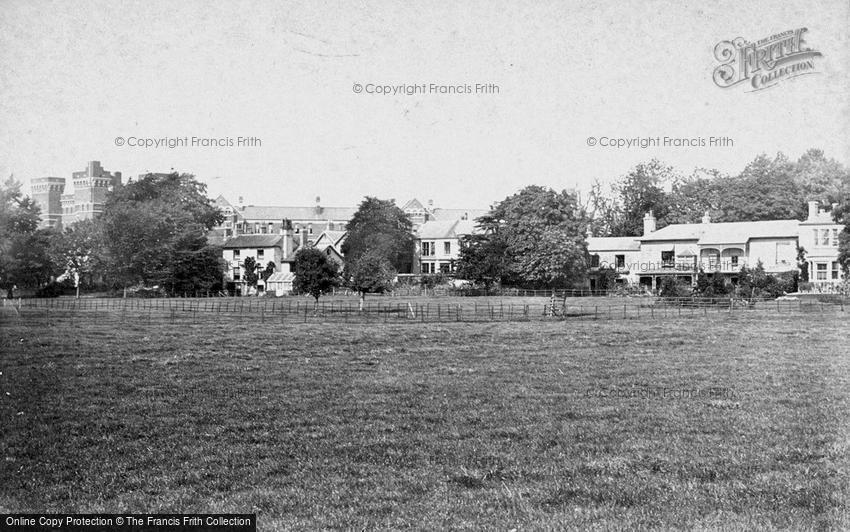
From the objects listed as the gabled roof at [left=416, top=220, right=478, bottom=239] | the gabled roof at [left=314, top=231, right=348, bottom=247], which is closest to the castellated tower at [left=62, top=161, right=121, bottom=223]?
the gabled roof at [left=314, top=231, right=348, bottom=247]

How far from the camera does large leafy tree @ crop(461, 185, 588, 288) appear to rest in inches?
2425

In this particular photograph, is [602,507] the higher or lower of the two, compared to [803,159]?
lower

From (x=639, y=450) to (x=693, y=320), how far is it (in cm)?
2600

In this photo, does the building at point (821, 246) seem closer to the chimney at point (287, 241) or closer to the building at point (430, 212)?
the building at point (430, 212)

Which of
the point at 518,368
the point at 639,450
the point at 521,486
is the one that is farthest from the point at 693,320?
the point at 521,486

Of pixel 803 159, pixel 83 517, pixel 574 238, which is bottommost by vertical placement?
pixel 83 517

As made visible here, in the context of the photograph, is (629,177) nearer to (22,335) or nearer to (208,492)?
(22,335)

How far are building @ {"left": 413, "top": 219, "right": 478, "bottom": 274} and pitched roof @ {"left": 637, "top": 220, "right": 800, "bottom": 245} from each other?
22862 mm

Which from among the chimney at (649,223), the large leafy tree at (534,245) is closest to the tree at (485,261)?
the large leafy tree at (534,245)

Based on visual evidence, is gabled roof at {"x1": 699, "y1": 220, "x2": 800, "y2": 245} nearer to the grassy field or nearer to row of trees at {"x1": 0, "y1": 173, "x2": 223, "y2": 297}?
the grassy field

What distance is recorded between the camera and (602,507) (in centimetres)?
927

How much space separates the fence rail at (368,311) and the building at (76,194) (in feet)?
16.7

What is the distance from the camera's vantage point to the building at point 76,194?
71.0 ft

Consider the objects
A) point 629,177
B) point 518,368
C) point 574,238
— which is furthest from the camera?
Answer: point 629,177
